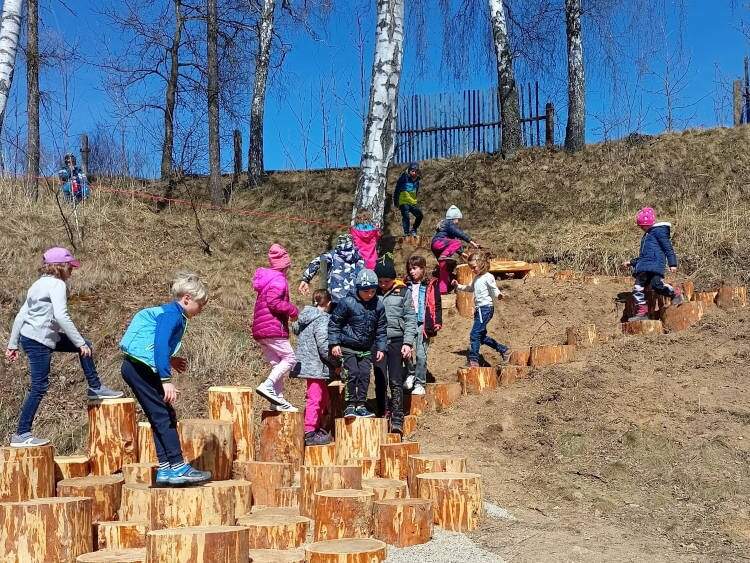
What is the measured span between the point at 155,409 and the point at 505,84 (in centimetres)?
1498

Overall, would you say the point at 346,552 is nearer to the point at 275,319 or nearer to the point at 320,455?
the point at 320,455

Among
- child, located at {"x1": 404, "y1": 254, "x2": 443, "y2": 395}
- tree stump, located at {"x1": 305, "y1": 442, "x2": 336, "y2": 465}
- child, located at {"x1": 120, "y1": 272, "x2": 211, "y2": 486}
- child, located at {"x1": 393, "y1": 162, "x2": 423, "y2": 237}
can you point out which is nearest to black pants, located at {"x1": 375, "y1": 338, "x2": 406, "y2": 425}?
child, located at {"x1": 404, "y1": 254, "x2": 443, "y2": 395}

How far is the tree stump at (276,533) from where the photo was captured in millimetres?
4816

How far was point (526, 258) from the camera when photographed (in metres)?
13.0

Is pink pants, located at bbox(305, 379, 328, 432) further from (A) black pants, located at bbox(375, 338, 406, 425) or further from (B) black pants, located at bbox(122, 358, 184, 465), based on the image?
(B) black pants, located at bbox(122, 358, 184, 465)

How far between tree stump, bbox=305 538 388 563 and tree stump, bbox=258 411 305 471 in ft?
6.43

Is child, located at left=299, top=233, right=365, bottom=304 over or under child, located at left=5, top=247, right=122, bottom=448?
over

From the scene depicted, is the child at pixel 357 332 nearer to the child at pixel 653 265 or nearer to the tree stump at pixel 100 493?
the tree stump at pixel 100 493

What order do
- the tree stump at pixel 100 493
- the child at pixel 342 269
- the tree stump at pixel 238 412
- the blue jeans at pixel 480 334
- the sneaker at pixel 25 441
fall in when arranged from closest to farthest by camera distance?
1. the tree stump at pixel 100 493
2. the sneaker at pixel 25 441
3. the tree stump at pixel 238 412
4. the child at pixel 342 269
5. the blue jeans at pixel 480 334

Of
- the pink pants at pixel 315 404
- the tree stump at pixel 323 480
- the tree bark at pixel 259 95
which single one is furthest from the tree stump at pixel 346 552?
the tree bark at pixel 259 95

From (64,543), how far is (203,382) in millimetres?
4624

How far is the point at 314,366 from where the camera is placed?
7.41 metres

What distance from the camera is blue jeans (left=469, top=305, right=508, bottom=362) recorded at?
9.03 metres

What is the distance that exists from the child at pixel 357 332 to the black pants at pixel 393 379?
33cm
